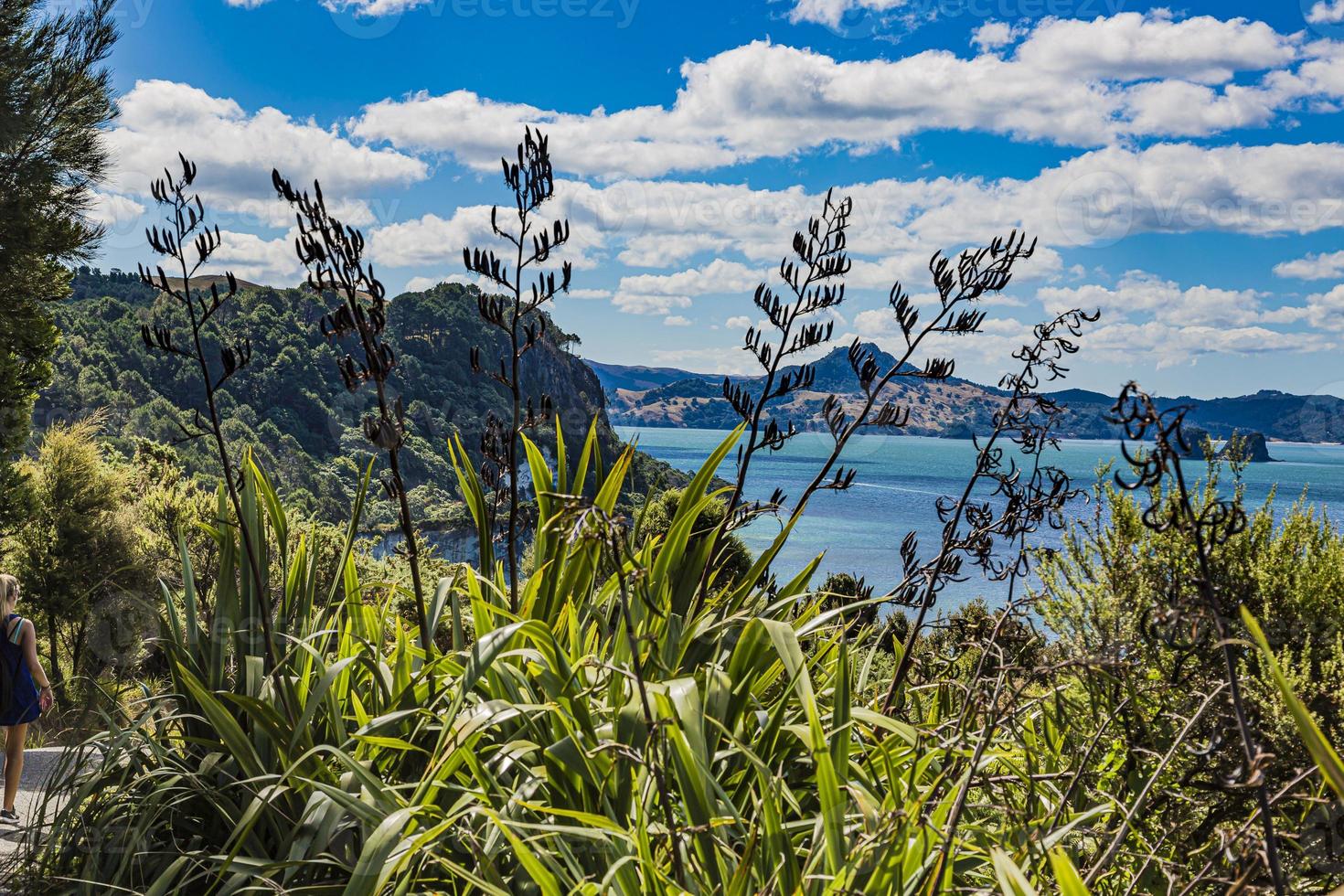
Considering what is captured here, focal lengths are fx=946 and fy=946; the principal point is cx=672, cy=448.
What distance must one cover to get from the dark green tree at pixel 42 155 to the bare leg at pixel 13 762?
859 cm

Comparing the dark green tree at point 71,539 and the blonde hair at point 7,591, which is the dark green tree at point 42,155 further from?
the blonde hair at point 7,591

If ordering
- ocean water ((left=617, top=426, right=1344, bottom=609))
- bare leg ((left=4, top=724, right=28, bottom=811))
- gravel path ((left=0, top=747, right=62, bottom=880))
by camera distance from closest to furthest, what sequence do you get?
bare leg ((left=4, top=724, right=28, bottom=811))
gravel path ((left=0, top=747, right=62, bottom=880))
ocean water ((left=617, top=426, right=1344, bottom=609))

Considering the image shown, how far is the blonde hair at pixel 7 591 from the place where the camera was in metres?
5.34

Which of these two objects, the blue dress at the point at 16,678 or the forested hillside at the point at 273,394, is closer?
the blue dress at the point at 16,678

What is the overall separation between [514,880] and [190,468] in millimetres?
42894

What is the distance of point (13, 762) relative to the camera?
5.03 meters

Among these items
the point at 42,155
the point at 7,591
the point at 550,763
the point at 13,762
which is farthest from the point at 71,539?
the point at 550,763

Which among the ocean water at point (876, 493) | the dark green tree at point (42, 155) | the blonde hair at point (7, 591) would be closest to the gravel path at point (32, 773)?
the blonde hair at point (7, 591)

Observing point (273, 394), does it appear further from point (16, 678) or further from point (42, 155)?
point (16, 678)

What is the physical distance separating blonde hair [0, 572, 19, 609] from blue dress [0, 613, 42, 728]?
0.13m

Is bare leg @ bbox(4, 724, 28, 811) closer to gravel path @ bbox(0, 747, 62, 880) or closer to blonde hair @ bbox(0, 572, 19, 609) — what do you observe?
gravel path @ bbox(0, 747, 62, 880)

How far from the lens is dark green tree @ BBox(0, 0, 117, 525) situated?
1140 cm

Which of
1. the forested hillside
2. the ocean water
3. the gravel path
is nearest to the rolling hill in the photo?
the ocean water

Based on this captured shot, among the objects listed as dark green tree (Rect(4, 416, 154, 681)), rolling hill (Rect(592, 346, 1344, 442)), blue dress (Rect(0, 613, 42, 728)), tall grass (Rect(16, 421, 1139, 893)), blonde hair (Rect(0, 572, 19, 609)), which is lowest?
dark green tree (Rect(4, 416, 154, 681))
